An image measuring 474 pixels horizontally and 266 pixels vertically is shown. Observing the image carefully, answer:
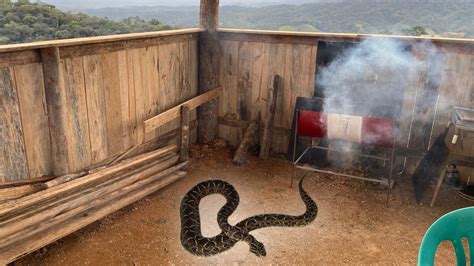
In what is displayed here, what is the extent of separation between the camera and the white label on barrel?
17.0ft

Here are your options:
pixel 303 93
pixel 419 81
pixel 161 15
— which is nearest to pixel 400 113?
pixel 419 81

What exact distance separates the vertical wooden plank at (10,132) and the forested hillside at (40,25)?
8.61 meters

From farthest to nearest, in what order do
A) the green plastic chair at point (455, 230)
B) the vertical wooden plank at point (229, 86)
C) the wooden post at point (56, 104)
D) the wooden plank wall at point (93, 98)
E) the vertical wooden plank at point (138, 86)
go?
the vertical wooden plank at point (229, 86), the vertical wooden plank at point (138, 86), the wooden post at point (56, 104), the wooden plank wall at point (93, 98), the green plastic chair at point (455, 230)

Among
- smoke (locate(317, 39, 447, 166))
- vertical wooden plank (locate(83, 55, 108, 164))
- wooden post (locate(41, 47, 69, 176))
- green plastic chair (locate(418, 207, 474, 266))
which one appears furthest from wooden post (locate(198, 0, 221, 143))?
green plastic chair (locate(418, 207, 474, 266))

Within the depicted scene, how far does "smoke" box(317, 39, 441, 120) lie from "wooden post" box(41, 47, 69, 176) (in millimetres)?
4054

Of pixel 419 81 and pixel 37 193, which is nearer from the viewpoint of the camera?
pixel 37 193

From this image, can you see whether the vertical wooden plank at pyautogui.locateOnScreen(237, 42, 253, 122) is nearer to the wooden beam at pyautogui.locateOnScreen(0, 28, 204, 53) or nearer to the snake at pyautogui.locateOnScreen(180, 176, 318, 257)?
the wooden beam at pyautogui.locateOnScreen(0, 28, 204, 53)

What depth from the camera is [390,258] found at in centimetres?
421

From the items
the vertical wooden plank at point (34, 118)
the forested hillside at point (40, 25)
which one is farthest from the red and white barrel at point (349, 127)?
the forested hillside at point (40, 25)

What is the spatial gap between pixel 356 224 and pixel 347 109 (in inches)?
81.0

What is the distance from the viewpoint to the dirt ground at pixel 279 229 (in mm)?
4145

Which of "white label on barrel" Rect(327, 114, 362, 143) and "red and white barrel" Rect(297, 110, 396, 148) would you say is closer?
"red and white barrel" Rect(297, 110, 396, 148)

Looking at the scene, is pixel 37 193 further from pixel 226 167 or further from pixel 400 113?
pixel 400 113

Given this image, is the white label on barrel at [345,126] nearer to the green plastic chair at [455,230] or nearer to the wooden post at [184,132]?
the wooden post at [184,132]
